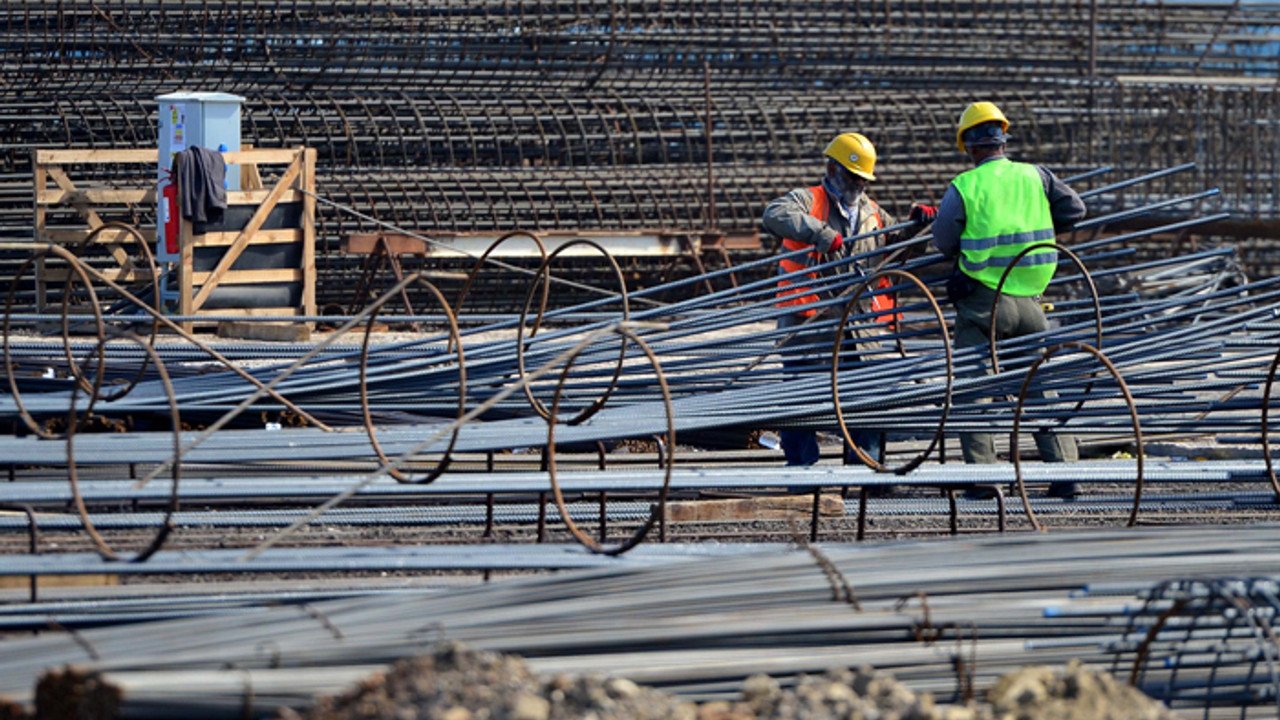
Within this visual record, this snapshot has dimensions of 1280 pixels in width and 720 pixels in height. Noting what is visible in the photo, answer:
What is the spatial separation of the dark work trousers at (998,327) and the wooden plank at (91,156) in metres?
6.35

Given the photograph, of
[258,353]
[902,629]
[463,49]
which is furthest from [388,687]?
[463,49]

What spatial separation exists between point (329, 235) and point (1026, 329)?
763 centimetres

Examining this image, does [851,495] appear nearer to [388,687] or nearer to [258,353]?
[258,353]

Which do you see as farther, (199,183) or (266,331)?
(266,331)

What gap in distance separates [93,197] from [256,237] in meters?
1.15

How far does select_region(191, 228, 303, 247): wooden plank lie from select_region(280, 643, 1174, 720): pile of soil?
26.8 ft

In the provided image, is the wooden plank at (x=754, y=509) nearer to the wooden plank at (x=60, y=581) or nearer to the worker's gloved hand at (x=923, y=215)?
the worker's gloved hand at (x=923, y=215)

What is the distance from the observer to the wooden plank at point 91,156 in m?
12.6

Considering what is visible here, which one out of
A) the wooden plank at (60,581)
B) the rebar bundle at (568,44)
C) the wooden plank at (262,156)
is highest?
the rebar bundle at (568,44)

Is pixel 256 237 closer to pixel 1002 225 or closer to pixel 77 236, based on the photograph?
pixel 77 236

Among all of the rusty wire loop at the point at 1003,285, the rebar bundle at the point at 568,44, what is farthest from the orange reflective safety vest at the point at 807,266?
the rebar bundle at the point at 568,44

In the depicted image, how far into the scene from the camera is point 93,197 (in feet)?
41.6

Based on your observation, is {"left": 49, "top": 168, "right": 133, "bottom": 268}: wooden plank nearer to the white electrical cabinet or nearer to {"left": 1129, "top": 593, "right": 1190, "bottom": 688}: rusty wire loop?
the white electrical cabinet

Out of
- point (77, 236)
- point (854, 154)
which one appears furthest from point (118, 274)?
point (854, 154)
